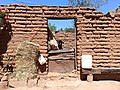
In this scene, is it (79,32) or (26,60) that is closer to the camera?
(26,60)

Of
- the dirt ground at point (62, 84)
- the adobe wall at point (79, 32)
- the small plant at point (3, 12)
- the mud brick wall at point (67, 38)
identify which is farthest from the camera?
the mud brick wall at point (67, 38)

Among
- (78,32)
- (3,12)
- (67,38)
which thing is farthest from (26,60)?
(67,38)

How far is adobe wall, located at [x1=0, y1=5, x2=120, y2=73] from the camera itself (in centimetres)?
840

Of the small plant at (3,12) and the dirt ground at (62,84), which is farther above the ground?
the small plant at (3,12)

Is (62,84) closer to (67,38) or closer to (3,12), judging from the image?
(3,12)

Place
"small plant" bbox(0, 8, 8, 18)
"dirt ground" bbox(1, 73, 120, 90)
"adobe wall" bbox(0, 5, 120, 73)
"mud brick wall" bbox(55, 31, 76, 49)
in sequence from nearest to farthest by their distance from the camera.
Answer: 1. "dirt ground" bbox(1, 73, 120, 90)
2. "small plant" bbox(0, 8, 8, 18)
3. "adobe wall" bbox(0, 5, 120, 73)
4. "mud brick wall" bbox(55, 31, 76, 49)

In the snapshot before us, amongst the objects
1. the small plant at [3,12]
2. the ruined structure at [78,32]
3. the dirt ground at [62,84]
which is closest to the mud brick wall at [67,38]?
the ruined structure at [78,32]

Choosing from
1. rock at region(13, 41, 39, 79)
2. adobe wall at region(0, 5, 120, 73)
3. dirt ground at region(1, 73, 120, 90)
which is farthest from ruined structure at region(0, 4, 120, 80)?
dirt ground at region(1, 73, 120, 90)

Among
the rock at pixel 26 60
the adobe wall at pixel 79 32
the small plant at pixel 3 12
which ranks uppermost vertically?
the small plant at pixel 3 12

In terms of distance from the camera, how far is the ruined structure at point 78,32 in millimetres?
8398

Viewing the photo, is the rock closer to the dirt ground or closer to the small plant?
the dirt ground

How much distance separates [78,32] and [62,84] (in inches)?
73.3

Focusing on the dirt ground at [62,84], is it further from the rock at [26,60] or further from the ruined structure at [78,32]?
the ruined structure at [78,32]

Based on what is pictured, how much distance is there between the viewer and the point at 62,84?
7762 millimetres
